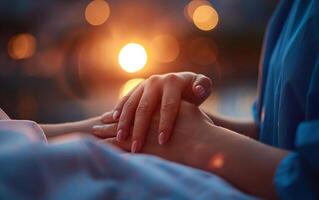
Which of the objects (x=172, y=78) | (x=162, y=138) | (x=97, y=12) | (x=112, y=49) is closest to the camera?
(x=162, y=138)

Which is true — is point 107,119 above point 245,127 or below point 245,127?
above

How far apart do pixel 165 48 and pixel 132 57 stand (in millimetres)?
1994

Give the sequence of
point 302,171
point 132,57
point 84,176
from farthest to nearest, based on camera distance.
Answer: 1. point 132,57
2. point 302,171
3. point 84,176

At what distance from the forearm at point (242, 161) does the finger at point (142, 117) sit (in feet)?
0.46

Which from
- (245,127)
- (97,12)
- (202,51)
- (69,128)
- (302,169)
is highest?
(302,169)

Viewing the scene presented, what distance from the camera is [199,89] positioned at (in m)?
1.17

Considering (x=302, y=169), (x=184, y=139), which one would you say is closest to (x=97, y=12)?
(x=184, y=139)

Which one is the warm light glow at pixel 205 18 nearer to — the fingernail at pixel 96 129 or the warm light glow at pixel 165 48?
the warm light glow at pixel 165 48

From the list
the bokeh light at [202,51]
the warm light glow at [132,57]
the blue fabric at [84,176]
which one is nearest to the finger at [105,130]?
the blue fabric at [84,176]

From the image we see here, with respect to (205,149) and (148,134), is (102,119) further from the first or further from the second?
(205,149)

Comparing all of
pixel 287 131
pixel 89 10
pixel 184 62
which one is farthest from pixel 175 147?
pixel 184 62

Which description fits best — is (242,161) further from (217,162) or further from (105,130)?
(105,130)

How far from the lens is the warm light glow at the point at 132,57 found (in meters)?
8.91

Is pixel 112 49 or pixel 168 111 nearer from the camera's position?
pixel 168 111
